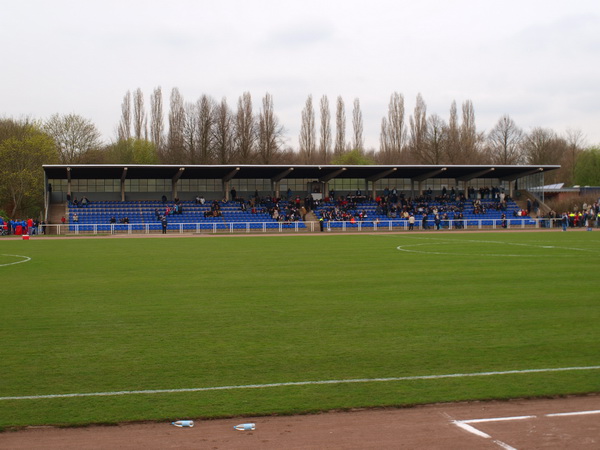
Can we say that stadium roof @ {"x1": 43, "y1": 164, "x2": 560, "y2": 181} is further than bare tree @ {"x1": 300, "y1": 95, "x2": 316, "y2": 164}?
No

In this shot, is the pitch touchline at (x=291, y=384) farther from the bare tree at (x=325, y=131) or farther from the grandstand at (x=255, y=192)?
the bare tree at (x=325, y=131)

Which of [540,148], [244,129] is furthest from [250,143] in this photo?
[540,148]

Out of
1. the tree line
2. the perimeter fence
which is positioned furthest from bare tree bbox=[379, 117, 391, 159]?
the perimeter fence

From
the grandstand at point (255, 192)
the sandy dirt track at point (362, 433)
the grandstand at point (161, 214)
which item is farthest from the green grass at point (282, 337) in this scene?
the grandstand at point (255, 192)

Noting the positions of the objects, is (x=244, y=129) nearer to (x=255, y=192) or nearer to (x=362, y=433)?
(x=255, y=192)

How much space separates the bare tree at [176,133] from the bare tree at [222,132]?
15.4ft

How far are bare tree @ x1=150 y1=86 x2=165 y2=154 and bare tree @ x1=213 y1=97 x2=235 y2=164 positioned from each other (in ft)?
31.2

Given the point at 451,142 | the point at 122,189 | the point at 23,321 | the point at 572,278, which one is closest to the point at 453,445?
the point at 23,321

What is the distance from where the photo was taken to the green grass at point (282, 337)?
21.8ft

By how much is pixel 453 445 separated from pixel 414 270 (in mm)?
13293

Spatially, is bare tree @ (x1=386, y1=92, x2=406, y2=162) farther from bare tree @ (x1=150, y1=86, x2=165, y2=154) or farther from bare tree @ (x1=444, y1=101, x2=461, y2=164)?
bare tree @ (x1=150, y1=86, x2=165, y2=154)

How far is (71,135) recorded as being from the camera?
75250 mm

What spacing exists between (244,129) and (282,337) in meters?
74.2

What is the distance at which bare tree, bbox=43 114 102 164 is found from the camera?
7494 cm
